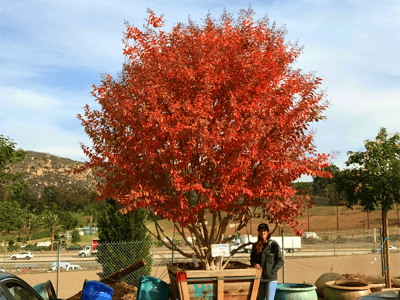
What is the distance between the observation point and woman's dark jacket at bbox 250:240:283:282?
6.73 m

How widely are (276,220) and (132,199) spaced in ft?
9.37

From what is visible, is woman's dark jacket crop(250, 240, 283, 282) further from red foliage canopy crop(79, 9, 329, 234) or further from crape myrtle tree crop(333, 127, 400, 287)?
crape myrtle tree crop(333, 127, 400, 287)

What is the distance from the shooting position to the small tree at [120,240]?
1459 centimetres

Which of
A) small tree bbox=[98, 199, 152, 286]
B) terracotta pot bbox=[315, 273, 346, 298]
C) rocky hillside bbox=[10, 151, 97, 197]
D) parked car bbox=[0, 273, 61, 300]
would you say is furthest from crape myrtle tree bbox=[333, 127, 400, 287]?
rocky hillside bbox=[10, 151, 97, 197]

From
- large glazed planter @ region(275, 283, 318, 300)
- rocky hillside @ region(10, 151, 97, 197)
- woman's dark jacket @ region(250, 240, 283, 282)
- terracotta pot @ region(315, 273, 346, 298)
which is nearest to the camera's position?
woman's dark jacket @ region(250, 240, 283, 282)

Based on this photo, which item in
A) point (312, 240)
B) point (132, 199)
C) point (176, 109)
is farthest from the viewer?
point (312, 240)

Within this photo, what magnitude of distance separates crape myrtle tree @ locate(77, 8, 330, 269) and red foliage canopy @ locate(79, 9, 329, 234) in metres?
0.02

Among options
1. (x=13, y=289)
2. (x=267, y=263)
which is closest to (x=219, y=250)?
(x=267, y=263)

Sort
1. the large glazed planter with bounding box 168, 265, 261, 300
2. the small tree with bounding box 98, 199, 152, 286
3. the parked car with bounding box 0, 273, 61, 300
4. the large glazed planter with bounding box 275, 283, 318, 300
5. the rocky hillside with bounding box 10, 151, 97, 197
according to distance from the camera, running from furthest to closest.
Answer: the rocky hillside with bounding box 10, 151, 97, 197 < the small tree with bounding box 98, 199, 152, 286 < the large glazed planter with bounding box 275, 283, 318, 300 < the large glazed planter with bounding box 168, 265, 261, 300 < the parked car with bounding box 0, 273, 61, 300

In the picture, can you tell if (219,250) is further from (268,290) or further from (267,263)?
(268,290)

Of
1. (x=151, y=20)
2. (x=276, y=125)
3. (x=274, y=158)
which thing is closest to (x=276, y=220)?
(x=274, y=158)

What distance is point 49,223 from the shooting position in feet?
224

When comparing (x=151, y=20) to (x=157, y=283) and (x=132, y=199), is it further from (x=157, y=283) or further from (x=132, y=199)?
(x=157, y=283)

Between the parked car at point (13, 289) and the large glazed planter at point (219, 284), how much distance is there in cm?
314
